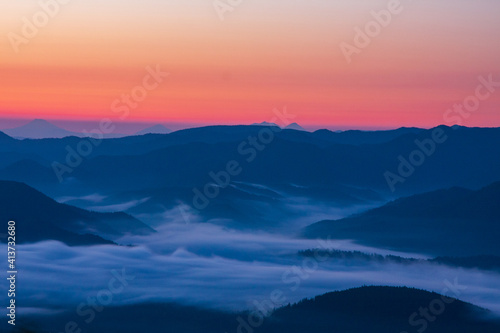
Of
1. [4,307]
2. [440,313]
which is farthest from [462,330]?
[4,307]

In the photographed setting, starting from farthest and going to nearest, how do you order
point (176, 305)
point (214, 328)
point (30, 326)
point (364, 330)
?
point (176, 305), point (214, 328), point (364, 330), point (30, 326)

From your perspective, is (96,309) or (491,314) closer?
(491,314)

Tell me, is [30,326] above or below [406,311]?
below

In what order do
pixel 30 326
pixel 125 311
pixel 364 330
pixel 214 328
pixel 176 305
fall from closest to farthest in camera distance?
pixel 30 326 → pixel 364 330 → pixel 214 328 → pixel 125 311 → pixel 176 305

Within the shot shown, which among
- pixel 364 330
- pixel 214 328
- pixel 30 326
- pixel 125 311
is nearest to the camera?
pixel 30 326

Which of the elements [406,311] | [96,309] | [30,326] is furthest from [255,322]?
[30,326]

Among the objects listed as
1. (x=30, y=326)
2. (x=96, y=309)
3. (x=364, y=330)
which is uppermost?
(x=96, y=309)

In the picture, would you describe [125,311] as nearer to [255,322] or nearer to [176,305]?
[176,305]

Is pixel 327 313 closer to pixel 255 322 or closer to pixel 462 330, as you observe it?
pixel 255 322

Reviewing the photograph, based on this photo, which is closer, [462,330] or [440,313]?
[462,330]
